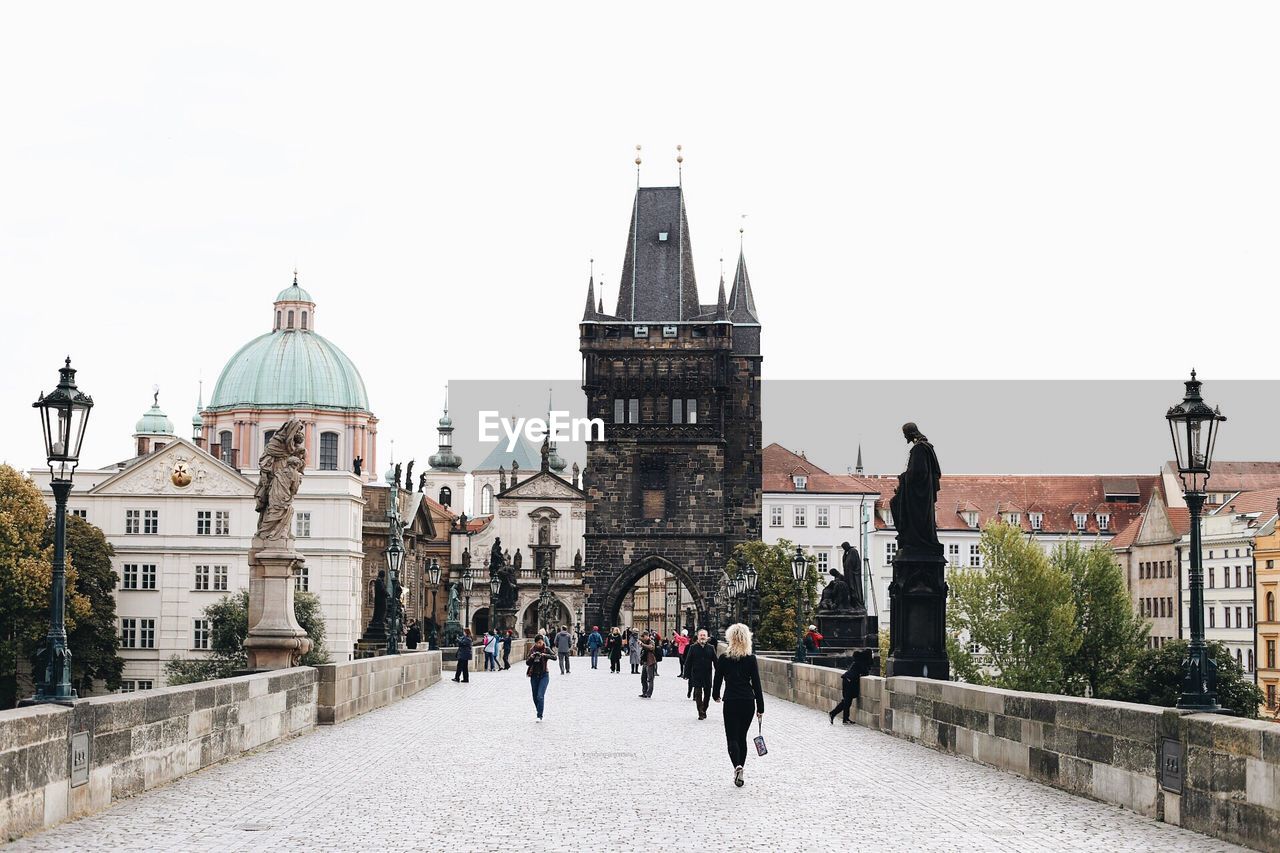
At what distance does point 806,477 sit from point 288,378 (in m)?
33.2

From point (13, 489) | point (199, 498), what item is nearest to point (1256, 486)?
point (199, 498)

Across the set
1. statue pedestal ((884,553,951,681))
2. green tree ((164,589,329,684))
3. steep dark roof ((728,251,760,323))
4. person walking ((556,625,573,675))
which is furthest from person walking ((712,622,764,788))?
steep dark roof ((728,251,760,323))

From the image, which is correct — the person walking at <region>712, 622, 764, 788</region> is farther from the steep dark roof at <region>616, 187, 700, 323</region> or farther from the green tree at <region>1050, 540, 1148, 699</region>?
the steep dark roof at <region>616, 187, 700, 323</region>

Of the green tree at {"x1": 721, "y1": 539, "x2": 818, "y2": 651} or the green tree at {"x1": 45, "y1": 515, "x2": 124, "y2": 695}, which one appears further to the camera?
the green tree at {"x1": 721, "y1": 539, "x2": 818, "y2": 651}

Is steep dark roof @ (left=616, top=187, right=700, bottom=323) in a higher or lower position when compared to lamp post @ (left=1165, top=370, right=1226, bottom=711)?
higher

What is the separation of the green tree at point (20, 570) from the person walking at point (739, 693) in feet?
194

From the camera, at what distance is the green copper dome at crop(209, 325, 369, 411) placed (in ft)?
372

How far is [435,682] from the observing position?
133 feet

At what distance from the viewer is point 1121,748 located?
1317 cm

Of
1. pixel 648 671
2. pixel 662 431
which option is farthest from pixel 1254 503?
pixel 648 671

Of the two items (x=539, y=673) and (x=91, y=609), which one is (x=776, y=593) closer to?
(x=91, y=609)

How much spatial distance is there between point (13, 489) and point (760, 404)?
145 feet

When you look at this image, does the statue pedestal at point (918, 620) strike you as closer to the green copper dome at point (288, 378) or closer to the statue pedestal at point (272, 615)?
the statue pedestal at point (272, 615)

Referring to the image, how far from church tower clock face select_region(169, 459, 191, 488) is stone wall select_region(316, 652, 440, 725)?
5813 cm
